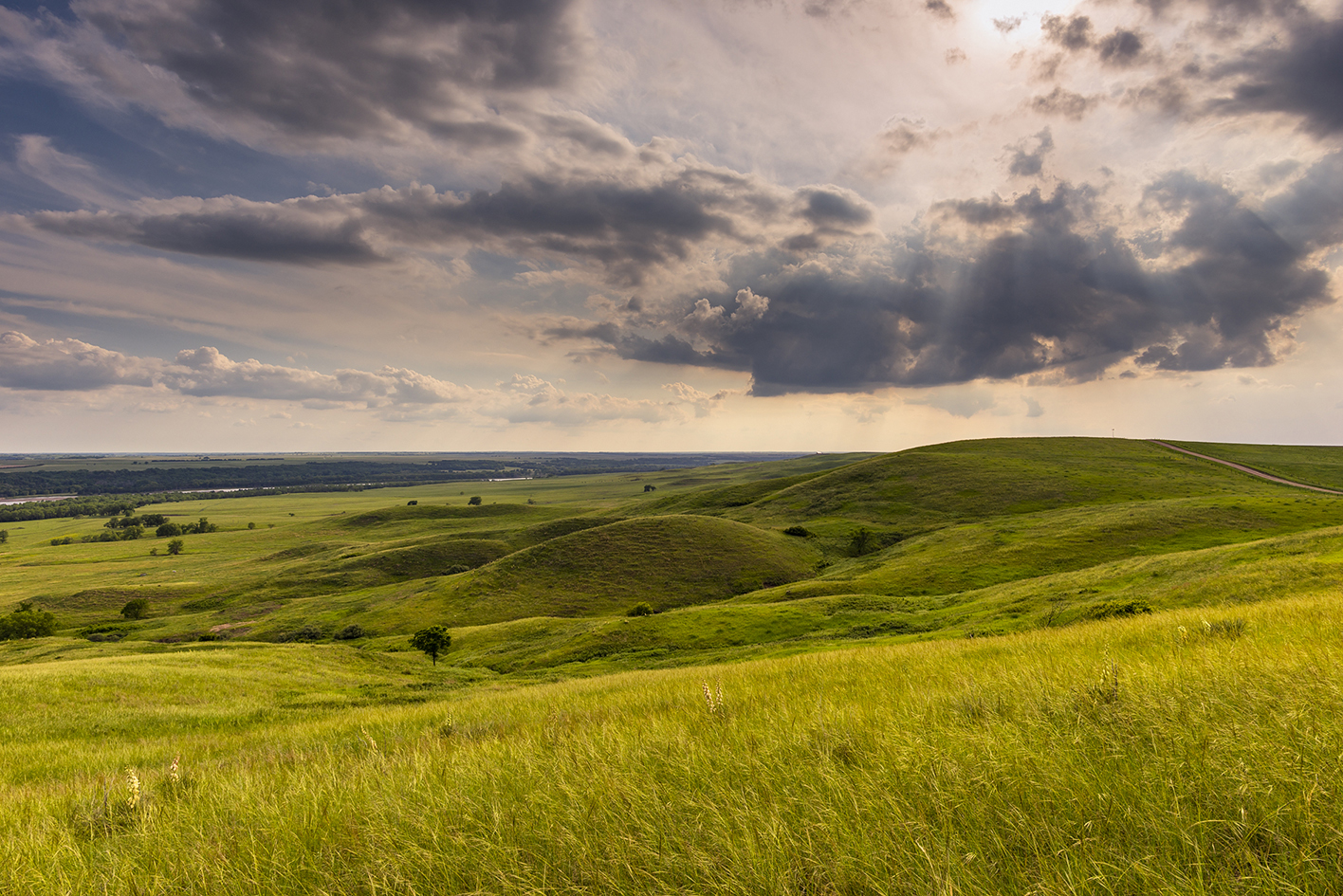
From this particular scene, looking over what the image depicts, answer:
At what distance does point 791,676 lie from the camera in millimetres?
9859

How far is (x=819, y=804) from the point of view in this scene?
3.25 metres

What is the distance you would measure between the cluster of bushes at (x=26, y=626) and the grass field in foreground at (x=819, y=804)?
91092 millimetres

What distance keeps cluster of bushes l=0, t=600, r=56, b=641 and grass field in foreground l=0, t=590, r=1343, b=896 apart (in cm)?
9109

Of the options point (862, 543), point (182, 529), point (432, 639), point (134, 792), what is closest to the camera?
point (134, 792)

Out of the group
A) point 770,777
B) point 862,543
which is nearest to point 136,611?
point 862,543

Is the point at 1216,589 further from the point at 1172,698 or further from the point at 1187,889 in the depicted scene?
the point at 1187,889

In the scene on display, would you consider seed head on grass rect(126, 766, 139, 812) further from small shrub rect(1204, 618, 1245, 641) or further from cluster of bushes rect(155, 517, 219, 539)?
cluster of bushes rect(155, 517, 219, 539)

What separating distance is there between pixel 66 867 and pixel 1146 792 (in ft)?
22.8

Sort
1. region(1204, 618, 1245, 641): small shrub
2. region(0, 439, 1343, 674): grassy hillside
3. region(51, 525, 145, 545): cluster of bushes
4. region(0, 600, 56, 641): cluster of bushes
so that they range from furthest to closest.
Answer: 1. region(51, 525, 145, 545): cluster of bushes
2. region(0, 600, 56, 641): cluster of bushes
3. region(0, 439, 1343, 674): grassy hillside
4. region(1204, 618, 1245, 641): small shrub

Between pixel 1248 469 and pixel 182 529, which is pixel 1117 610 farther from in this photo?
pixel 182 529

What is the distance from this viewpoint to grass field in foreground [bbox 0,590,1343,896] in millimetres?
2566

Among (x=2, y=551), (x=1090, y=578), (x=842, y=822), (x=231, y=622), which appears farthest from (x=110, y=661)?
(x=2, y=551)

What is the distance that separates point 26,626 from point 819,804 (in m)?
99.8

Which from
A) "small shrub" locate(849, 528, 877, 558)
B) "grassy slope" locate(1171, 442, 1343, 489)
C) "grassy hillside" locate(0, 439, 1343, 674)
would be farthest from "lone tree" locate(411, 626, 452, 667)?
"grassy slope" locate(1171, 442, 1343, 489)
